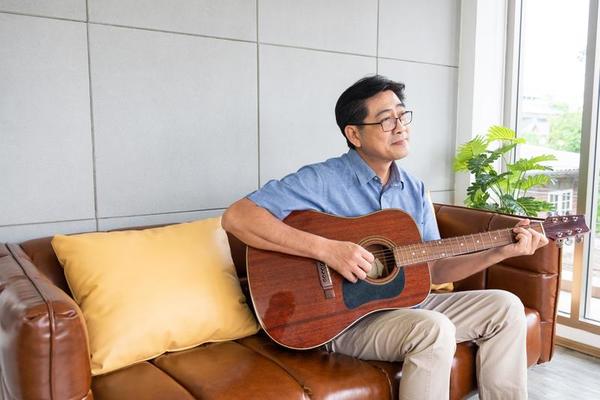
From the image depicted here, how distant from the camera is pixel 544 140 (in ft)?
10.7

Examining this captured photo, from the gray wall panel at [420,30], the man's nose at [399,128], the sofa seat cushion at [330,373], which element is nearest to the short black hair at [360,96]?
the man's nose at [399,128]

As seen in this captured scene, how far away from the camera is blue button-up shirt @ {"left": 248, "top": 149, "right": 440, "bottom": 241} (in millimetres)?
1831

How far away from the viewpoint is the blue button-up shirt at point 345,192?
1831 millimetres

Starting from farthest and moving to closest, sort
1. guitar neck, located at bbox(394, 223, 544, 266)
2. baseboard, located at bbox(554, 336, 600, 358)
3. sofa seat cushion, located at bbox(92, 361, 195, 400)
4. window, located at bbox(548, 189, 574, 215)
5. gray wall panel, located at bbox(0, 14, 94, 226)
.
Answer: window, located at bbox(548, 189, 574, 215) → baseboard, located at bbox(554, 336, 600, 358) → gray wall panel, located at bbox(0, 14, 94, 226) → guitar neck, located at bbox(394, 223, 544, 266) → sofa seat cushion, located at bbox(92, 361, 195, 400)

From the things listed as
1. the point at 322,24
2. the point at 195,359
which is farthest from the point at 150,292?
the point at 322,24

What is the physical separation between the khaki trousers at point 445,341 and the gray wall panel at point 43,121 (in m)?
1.23

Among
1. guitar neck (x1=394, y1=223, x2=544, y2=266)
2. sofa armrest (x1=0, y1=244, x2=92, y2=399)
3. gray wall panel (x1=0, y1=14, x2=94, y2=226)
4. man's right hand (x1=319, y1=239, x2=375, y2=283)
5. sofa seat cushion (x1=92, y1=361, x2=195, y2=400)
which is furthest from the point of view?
gray wall panel (x1=0, y1=14, x2=94, y2=226)

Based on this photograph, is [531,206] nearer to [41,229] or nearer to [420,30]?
[420,30]

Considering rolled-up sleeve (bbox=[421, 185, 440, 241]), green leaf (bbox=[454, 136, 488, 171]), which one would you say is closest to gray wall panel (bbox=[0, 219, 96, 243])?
rolled-up sleeve (bbox=[421, 185, 440, 241])

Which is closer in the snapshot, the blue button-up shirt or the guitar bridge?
the guitar bridge

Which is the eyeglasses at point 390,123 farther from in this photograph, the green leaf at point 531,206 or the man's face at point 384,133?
the green leaf at point 531,206

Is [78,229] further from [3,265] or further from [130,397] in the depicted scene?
[130,397]

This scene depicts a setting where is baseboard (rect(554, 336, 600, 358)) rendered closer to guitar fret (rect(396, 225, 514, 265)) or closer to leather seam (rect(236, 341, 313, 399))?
guitar fret (rect(396, 225, 514, 265))

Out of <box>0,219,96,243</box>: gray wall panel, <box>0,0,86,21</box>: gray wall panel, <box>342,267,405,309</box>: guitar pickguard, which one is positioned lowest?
<box>342,267,405,309</box>: guitar pickguard
